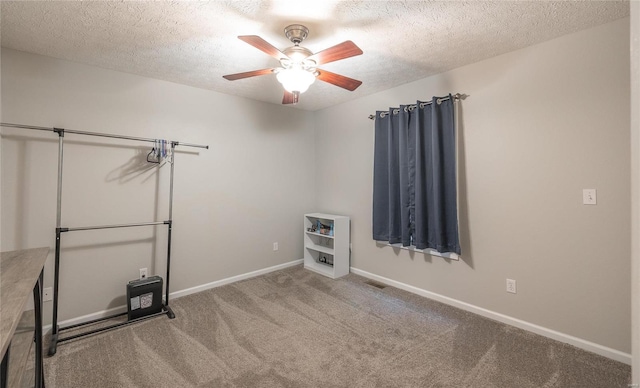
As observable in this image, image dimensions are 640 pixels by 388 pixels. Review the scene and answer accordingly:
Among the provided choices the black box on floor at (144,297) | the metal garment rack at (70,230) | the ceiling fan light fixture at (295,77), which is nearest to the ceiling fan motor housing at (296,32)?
the ceiling fan light fixture at (295,77)

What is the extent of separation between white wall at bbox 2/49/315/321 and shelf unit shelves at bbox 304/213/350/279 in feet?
1.01

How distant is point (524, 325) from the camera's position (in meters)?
2.51

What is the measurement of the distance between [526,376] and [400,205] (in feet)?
6.09

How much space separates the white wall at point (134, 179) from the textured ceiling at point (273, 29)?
0.35m

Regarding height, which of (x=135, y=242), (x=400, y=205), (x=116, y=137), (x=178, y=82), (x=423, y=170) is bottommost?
(x=135, y=242)

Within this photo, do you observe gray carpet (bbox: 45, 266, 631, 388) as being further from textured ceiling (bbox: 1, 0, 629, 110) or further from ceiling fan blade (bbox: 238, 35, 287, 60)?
textured ceiling (bbox: 1, 0, 629, 110)

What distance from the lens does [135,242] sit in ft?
9.84

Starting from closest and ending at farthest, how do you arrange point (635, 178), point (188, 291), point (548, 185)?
point (635, 178), point (548, 185), point (188, 291)

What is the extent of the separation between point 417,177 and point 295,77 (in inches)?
68.2

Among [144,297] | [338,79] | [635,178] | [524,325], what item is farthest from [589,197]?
[144,297]

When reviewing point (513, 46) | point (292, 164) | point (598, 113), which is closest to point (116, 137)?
point (292, 164)

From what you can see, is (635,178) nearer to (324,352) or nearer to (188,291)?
(324,352)

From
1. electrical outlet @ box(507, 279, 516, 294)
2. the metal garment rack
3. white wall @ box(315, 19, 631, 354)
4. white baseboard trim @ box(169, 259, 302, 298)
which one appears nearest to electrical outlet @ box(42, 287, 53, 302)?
the metal garment rack

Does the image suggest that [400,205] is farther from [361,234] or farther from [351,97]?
[351,97]
